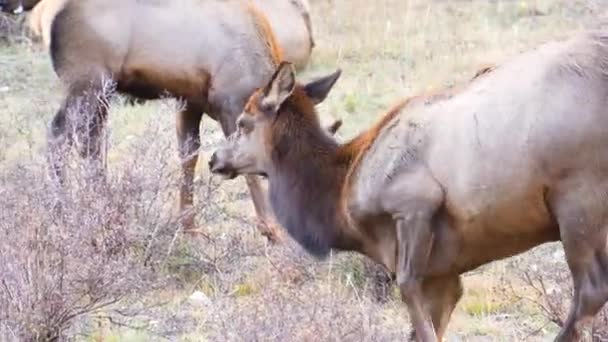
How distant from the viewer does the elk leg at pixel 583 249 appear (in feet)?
24.7

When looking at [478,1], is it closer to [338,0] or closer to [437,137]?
[338,0]

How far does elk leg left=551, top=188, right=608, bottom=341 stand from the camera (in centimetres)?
754

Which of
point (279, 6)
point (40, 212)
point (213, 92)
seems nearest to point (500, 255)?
point (40, 212)

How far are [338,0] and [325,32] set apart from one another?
1.15m

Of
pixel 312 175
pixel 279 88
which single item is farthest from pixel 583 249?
pixel 279 88

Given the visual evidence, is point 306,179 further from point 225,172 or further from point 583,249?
point 583,249

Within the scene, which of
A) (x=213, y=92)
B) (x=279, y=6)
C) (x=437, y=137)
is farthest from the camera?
(x=279, y=6)

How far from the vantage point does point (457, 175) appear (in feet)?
26.0

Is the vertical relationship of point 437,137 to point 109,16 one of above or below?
above

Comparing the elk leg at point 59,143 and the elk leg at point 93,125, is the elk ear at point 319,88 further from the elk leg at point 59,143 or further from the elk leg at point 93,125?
the elk leg at point 59,143

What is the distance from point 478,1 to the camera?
1848 centimetres

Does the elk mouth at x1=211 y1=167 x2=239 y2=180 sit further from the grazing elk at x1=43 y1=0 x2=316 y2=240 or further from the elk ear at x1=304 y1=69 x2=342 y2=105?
the grazing elk at x1=43 y1=0 x2=316 y2=240

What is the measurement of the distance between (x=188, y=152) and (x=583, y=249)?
3980 mm

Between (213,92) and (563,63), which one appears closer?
(563,63)
